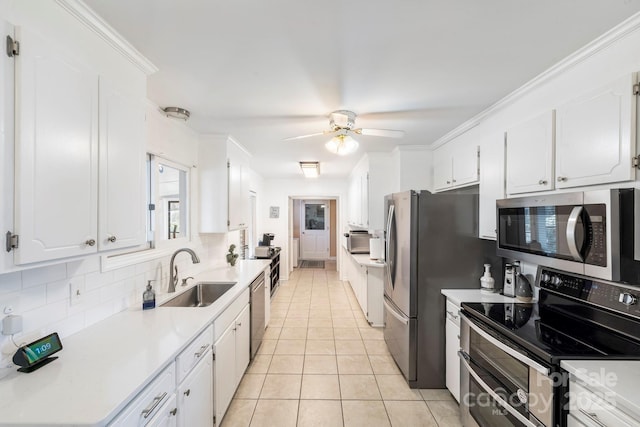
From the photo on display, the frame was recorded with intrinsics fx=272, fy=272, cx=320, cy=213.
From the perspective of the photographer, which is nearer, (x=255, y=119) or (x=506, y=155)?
(x=506, y=155)

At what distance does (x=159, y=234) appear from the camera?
2.32 m

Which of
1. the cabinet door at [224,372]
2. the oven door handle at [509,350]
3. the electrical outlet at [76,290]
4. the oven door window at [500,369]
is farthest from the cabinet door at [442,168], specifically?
the electrical outlet at [76,290]

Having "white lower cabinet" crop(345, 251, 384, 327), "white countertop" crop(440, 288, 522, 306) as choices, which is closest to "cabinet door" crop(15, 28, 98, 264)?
"white countertop" crop(440, 288, 522, 306)

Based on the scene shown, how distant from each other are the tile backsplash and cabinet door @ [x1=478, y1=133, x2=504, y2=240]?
2673 mm

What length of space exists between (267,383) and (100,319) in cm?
150

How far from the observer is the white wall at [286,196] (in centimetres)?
626

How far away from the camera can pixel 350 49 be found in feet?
4.76

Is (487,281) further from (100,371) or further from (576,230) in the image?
(100,371)

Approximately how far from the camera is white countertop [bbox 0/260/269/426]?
0.89 meters

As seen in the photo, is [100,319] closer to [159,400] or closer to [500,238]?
[159,400]

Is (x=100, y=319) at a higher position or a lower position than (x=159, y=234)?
lower

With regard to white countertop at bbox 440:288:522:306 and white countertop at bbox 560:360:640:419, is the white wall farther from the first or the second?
white countertop at bbox 560:360:640:419

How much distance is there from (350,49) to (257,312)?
2576 mm

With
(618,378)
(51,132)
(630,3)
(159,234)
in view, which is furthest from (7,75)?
(618,378)
